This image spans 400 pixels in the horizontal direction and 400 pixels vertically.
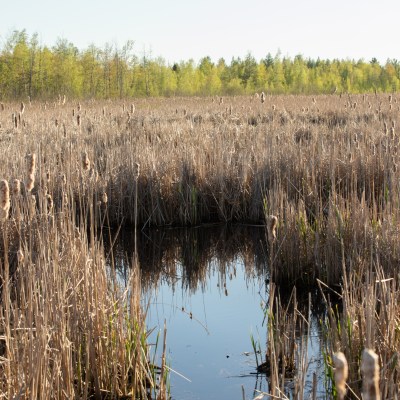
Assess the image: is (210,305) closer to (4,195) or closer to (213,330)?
(213,330)

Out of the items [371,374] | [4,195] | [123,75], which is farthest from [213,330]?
[123,75]

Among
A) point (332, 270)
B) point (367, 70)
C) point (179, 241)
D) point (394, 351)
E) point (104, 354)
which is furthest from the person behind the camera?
point (367, 70)

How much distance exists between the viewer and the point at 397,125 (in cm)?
758

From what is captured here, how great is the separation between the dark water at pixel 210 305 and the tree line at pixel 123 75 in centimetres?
1439

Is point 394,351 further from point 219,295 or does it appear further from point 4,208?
point 219,295

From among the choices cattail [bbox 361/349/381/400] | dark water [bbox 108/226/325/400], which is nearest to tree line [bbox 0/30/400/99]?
dark water [bbox 108/226/325/400]

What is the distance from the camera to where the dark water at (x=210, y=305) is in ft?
10.5

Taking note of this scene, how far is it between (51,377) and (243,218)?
13.9 feet

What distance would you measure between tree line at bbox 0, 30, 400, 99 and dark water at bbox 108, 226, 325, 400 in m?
14.4

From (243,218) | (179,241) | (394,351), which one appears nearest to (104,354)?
(394,351)

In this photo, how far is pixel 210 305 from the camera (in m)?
4.48

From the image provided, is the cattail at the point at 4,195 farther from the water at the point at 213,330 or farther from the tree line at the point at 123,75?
the tree line at the point at 123,75

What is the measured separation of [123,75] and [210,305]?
29.4m

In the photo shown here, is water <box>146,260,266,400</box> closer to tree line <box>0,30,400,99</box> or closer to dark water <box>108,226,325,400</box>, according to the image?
dark water <box>108,226,325,400</box>
